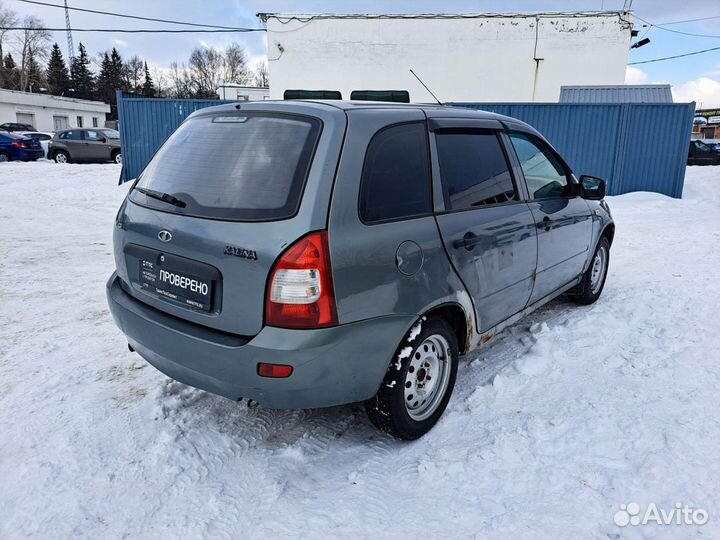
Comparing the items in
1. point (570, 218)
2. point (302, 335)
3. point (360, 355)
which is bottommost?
point (360, 355)

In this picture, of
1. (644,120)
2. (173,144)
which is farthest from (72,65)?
(173,144)

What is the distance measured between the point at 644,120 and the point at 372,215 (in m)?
12.6

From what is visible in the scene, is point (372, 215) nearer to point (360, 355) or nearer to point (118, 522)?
point (360, 355)

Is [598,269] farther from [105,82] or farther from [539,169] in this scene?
[105,82]

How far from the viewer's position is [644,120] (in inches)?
494

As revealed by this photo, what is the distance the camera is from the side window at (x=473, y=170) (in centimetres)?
300

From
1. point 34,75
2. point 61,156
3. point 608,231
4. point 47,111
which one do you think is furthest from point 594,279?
point 34,75

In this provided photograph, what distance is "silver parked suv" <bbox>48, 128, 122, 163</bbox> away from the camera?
2142cm

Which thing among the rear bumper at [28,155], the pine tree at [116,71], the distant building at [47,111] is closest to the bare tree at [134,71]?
the pine tree at [116,71]

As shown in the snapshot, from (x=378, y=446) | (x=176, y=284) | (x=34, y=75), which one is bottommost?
(x=378, y=446)

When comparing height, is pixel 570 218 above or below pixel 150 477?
above

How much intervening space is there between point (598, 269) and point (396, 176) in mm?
3168

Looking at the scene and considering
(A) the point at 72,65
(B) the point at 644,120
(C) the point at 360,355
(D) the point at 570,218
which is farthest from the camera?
(A) the point at 72,65

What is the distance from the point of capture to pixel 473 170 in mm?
3217
